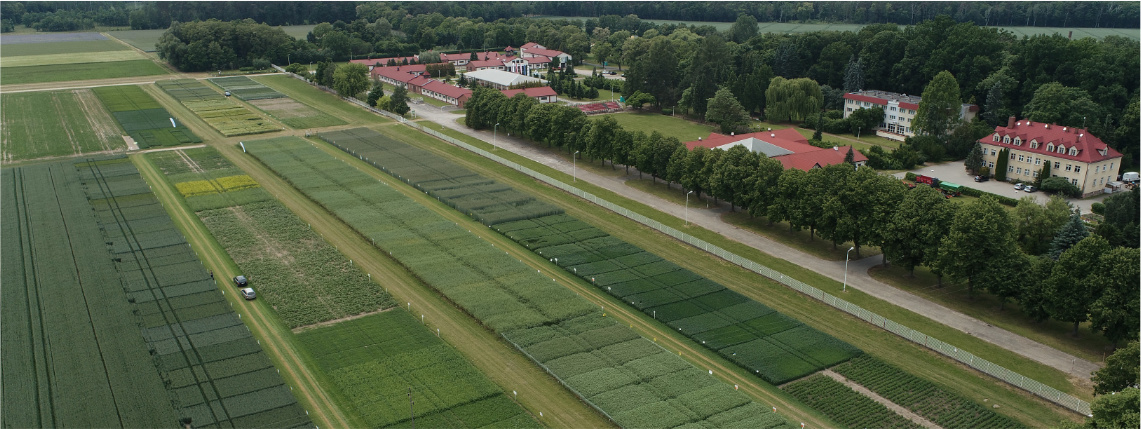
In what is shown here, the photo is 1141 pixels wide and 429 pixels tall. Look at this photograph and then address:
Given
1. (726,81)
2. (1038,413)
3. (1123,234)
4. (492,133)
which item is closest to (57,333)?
(1038,413)

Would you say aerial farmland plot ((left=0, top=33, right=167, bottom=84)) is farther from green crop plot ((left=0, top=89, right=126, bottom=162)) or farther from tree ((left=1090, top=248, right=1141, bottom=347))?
tree ((left=1090, top=248, right=1141, bottom=347))

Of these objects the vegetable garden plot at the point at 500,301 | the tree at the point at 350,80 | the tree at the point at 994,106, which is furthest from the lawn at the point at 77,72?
the tree at the point at 994,106

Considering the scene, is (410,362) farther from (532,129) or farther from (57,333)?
(532,129)

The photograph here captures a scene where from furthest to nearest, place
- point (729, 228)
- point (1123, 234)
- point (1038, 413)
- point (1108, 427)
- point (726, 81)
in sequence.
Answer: point (726, 81) < point (729, 228) < point (1123, 234) < point (1038, 413) < point (1108, 427)

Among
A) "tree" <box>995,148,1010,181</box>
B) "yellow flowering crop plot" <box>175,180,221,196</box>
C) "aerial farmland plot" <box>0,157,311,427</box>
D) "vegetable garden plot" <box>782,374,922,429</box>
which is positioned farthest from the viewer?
"tree" <box>995,148,1010,181</box>

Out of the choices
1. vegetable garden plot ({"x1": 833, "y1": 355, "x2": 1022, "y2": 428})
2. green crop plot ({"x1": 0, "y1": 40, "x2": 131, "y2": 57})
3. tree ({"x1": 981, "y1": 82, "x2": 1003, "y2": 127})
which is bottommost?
vegetable garden plot ({"x1": 833, "y1": 355, "x2": 1022, "y2": 428})

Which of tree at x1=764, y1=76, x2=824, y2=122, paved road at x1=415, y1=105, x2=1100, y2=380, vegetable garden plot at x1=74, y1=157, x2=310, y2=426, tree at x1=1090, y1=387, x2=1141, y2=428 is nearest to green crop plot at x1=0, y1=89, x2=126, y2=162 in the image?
vegetable garden plot at x1=74, y1=157, x2=310, y2=426
